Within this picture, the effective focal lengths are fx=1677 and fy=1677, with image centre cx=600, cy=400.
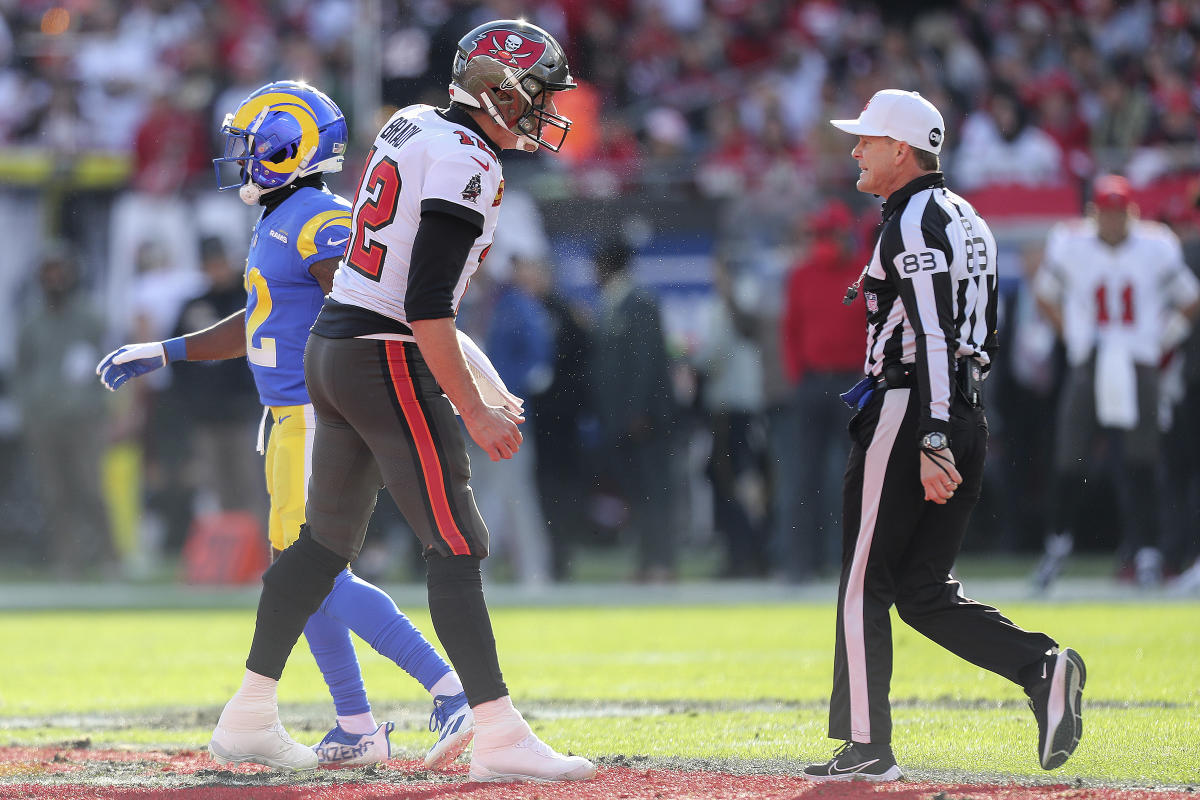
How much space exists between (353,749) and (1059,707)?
7.10 feet

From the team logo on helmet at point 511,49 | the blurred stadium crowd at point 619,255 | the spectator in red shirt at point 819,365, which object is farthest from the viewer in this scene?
the blurred stadium crowd at point 619,255

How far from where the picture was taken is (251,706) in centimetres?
504

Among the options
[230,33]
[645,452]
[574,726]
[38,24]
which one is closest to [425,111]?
[574,726]

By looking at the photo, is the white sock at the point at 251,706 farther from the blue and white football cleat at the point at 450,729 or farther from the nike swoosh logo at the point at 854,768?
the nike swoosh logo at the point at 854,768

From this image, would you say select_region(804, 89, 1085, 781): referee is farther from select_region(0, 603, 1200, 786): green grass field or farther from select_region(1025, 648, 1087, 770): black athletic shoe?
select_region(0, 603, 1200, 786): green grass field

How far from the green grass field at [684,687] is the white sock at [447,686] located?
18.8 inches

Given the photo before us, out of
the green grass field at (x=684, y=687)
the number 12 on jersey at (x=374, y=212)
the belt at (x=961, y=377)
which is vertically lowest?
the green grass field at (x=684, y=687)

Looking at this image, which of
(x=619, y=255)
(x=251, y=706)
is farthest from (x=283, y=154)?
(x=619, y=255)

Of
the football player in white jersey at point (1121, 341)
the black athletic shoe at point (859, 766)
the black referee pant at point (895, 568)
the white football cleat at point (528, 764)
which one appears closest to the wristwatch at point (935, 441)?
the black referee pant at point (895, 568)

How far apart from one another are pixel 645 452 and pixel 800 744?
6.92 m

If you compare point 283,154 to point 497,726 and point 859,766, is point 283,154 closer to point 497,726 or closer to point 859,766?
point 497,726

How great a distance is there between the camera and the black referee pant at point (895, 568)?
191 inches

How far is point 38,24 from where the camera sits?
17.6 meters

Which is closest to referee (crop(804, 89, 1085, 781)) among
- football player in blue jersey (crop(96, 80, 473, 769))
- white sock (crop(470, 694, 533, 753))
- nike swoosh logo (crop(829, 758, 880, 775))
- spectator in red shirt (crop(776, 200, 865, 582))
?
nike swoosh logo (crop(829, 758, 880, 775))
